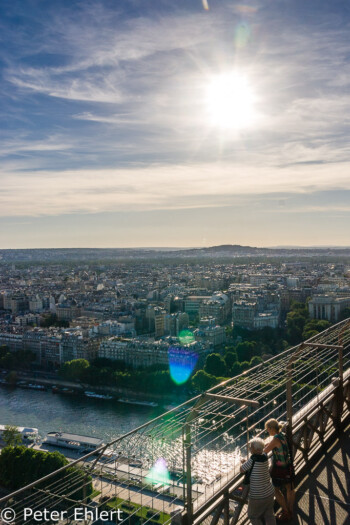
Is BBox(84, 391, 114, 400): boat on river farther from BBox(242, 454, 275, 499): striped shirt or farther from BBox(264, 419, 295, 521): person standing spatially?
BBox(242, 454, 275, 499): striped shirt

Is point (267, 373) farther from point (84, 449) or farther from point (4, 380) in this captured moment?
point (4, 380)

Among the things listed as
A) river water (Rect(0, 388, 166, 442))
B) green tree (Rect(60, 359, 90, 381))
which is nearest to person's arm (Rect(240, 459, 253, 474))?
river water (Rect(0, 388, 166, 442))

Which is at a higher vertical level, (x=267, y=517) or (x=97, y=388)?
(x=267, y=517)

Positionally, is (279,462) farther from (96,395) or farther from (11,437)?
(96,395)

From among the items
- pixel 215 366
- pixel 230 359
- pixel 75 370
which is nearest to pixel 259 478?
pixel 215 366

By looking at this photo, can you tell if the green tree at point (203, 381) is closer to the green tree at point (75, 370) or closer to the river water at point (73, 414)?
the river water at point (73, 414)

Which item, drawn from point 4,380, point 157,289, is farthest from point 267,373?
point 157,289
